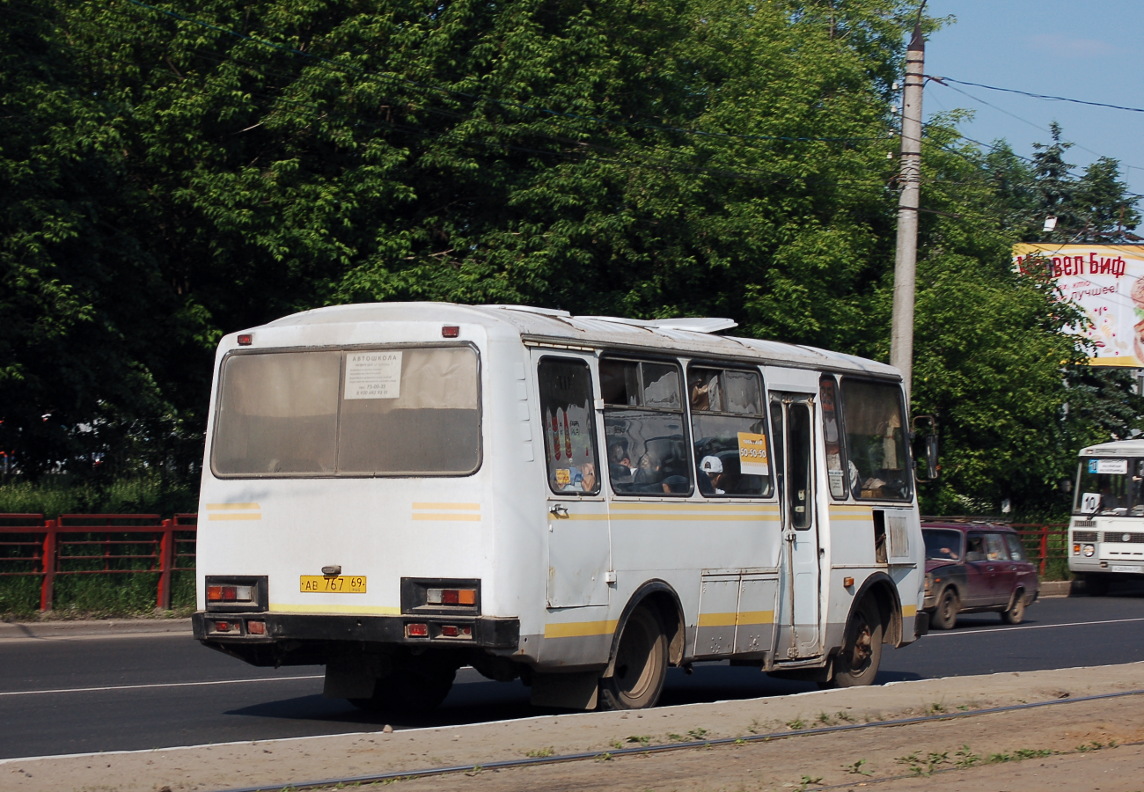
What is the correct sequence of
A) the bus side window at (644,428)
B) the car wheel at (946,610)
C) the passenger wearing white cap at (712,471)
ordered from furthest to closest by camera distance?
the car wheel at (946,610)
the passenger wearing white cap at (712,471)
the bus side window at (644,428)

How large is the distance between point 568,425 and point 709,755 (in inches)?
97.2

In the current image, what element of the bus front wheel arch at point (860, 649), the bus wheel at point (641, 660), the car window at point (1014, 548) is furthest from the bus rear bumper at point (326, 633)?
the car window at point (1014, 548)

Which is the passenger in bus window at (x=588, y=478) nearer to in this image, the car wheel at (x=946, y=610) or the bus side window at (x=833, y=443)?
the bus side window at (x=833, y=443)

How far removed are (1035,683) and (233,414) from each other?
687 cm

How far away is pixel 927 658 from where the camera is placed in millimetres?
17891

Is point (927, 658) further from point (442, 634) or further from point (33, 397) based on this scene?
point (33, 397)

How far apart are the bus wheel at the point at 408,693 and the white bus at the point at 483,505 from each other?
0.06ft

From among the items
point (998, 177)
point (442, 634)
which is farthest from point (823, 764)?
point (998, 177)

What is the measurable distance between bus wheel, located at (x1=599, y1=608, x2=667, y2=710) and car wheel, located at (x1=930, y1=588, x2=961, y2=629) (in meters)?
13.6

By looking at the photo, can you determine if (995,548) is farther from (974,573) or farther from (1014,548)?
(974,573)

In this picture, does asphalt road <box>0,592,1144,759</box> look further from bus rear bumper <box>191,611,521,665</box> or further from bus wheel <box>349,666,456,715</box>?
bus rear bumper <box>191,611,521,665</box>

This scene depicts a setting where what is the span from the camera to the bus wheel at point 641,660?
35.8 feet

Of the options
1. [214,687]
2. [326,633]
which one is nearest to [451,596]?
[326,633]

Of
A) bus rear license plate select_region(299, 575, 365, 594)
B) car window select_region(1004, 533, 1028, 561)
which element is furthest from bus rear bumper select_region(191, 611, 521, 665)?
car window select_region(1004, 533, 1028, 561)
